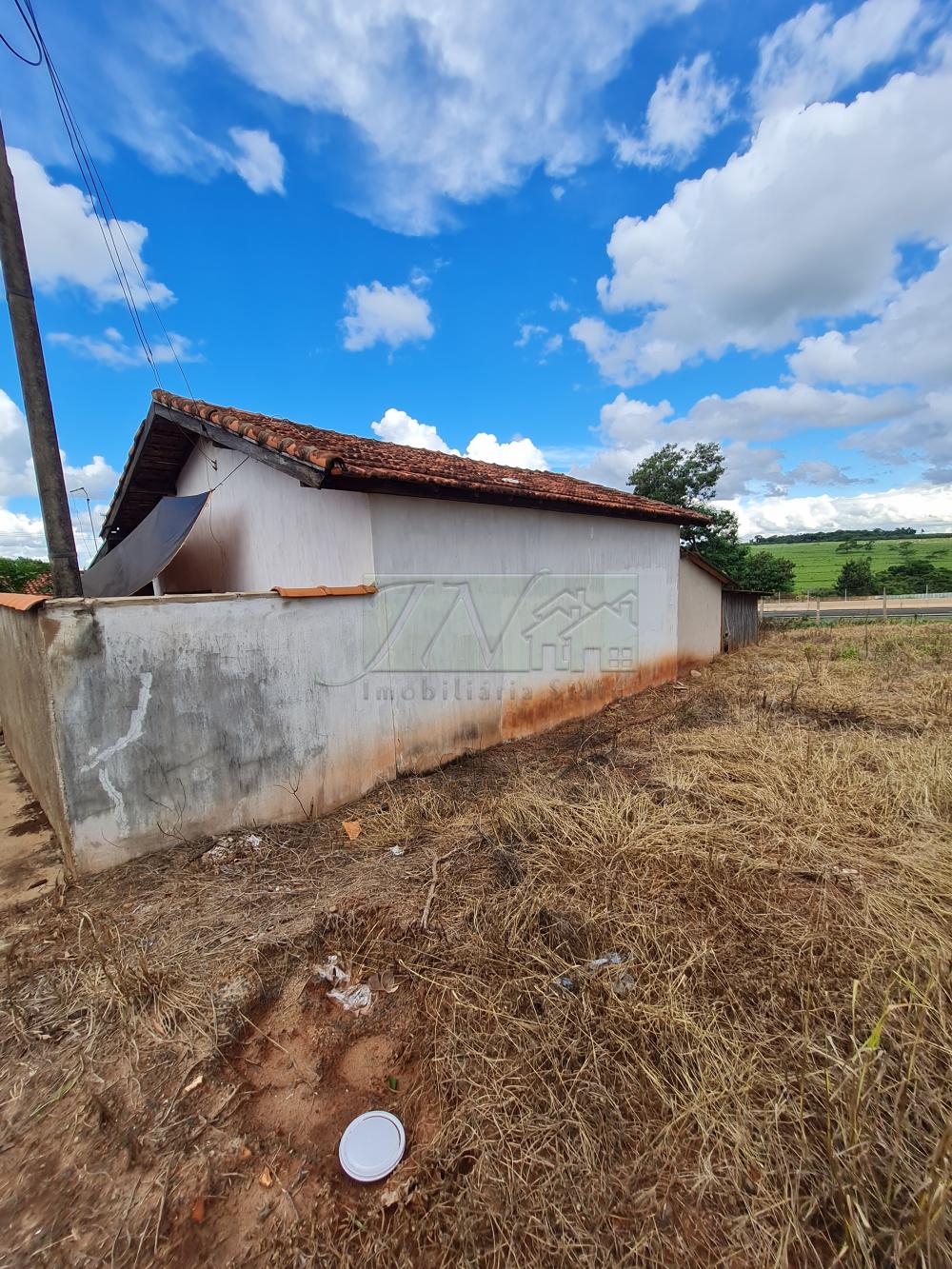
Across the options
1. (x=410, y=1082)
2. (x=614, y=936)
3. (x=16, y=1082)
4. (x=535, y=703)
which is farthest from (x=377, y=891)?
(x=535, y=703)

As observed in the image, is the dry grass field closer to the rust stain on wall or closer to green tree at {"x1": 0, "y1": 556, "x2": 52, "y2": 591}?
the rust stain on wall

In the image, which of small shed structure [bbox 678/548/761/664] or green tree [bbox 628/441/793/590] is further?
green tree [bbox 628/441/793/590]

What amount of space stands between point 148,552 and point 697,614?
11.6 m

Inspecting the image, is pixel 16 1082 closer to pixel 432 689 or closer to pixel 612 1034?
pixel 612 1034

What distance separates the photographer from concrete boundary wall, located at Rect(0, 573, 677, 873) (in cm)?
A: 361

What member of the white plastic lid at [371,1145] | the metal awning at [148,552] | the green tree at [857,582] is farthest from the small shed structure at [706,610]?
the green tree at [857,582]

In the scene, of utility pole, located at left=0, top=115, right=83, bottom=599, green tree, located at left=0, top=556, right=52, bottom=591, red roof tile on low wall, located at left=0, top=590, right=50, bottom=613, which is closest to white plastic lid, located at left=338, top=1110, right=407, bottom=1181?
red roof tile on low wall, located at left=0, top=590, right=50, bottom=613

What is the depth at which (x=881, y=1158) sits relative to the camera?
1712mm

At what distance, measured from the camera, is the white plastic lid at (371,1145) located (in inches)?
71.1

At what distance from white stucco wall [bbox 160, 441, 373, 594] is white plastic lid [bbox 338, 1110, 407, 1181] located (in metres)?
4.32

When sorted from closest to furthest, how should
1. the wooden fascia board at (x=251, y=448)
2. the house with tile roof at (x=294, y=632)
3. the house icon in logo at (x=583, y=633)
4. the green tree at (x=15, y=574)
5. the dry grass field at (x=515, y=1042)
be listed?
the dry grass field at (x=515, y=1042) < the house with tile roof at (x=294, y=632) < the wooden fascia board at (x=251, y=448) < the house icon in logo at (x=583, y=633) < the green tree at (x=15, y=574)

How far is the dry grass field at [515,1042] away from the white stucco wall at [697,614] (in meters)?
7.52

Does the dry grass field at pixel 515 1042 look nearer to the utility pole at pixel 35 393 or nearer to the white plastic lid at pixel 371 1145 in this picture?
the white plastic lid at pixel 371 1145

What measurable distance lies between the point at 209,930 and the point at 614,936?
2.55m
